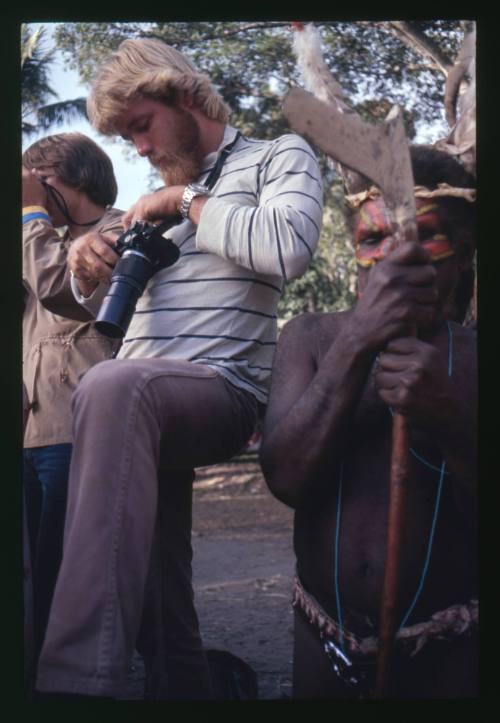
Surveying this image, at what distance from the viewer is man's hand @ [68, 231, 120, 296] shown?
2.43 m

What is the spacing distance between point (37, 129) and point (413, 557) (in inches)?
455

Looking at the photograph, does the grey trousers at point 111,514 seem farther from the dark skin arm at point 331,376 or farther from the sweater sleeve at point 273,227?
the sweater sleeve at point 273,227

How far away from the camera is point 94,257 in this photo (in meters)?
2.45

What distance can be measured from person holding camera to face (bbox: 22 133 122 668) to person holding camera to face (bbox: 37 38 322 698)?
318mm

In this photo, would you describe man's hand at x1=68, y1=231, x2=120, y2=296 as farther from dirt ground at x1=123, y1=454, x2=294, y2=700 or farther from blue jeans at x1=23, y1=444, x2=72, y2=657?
dirt ground at x1=123, y1=454, x2=294, y2=700

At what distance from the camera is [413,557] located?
80.6 inches

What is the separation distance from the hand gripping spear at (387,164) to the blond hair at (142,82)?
773 mm

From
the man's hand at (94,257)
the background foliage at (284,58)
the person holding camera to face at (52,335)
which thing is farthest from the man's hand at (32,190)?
the background foliage at (284,58)

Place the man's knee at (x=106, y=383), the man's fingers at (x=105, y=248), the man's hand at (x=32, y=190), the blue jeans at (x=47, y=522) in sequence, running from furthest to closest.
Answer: the man's hand at (x=32, y=190) < the blue jeans at (x=47, y=522) < the man's fingers at (x=105, y=248) < the man's knee at (x=106, y=383)

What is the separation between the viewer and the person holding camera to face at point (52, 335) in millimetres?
2855

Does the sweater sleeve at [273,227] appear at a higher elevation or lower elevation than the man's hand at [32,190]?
lower

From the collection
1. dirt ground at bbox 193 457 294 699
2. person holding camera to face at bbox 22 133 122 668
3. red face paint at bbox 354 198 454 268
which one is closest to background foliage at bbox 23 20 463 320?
dirt ground at bbox 193 457 294 699

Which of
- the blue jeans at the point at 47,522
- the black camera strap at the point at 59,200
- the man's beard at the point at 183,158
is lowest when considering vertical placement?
the blue jeans at the point at 47,522

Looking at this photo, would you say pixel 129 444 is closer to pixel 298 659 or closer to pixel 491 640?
pixel 298 659
